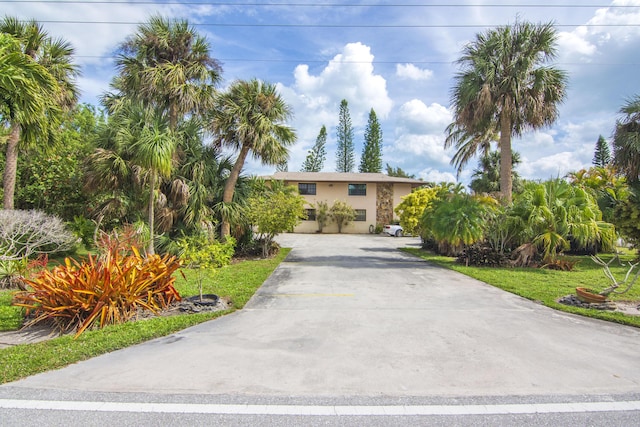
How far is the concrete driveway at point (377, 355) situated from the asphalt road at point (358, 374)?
2cm

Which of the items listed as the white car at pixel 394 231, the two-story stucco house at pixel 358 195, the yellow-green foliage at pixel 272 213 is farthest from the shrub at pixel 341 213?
the yellow-green foliage at pixel 272 213

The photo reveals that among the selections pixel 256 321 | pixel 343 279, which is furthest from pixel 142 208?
pixel 256 321

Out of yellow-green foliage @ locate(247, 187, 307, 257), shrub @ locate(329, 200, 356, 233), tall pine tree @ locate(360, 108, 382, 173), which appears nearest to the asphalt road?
yellow-green foliage @ locate(247, 187, 307, 257)

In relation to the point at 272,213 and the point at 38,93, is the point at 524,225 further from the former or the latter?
the point at 38,93

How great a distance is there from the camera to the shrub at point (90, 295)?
211 inches

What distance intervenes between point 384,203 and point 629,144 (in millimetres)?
21938

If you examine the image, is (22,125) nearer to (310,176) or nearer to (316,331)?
(316,331)

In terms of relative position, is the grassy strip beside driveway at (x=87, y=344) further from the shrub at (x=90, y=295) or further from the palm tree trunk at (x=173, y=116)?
the palm tree trunk at (x=173, y=116)

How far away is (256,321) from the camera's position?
5.89m

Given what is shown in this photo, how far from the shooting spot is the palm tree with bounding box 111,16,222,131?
40.0 ft

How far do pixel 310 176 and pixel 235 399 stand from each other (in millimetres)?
30240

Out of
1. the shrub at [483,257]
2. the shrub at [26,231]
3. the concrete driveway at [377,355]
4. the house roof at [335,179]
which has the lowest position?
the concrete driveway at [377,355]

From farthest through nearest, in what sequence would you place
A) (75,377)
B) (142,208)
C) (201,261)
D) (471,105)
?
(471,105), (142,208), (201,261), (75,377)

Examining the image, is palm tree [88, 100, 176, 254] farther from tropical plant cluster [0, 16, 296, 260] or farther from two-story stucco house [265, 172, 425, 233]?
two-story stucco house [265, 172, 425, 233]
